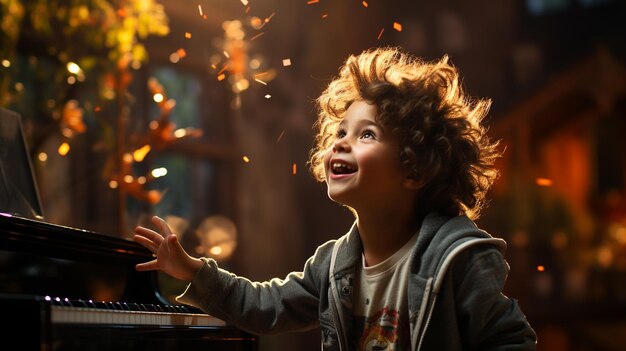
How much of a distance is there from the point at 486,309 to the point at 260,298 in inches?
18.7

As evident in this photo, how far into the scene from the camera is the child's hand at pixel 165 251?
5.17ft

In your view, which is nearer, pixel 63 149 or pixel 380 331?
pixel 380 331

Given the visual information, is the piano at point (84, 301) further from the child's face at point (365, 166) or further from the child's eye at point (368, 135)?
the child's eye at point (368, 135)

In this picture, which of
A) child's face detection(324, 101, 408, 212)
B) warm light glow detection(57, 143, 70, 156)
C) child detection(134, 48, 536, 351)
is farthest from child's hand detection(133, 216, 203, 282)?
warm light glow detection(57, 143, 70, 156)

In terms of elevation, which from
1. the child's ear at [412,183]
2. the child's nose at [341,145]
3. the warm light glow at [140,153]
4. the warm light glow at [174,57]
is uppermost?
the warm light glow at [174,57]

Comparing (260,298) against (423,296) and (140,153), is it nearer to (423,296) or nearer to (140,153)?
(423,296)

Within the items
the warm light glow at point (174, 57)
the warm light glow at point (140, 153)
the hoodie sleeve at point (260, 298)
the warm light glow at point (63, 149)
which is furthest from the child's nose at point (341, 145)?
the warm light glow at point (174, 57)

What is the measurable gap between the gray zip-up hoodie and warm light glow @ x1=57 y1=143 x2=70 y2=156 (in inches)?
86.0

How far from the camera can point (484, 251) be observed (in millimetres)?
1530

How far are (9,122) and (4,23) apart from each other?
1.27m

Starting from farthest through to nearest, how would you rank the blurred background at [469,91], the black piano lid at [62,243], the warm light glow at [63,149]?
the blurred background at [469,91] → the warm light glow at [63,149] → the black piano lid at [62,243]

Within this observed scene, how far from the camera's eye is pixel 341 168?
5.42 feet

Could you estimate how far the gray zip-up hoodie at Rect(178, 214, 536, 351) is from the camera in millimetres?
1479

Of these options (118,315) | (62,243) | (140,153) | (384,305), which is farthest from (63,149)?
(118,315)
